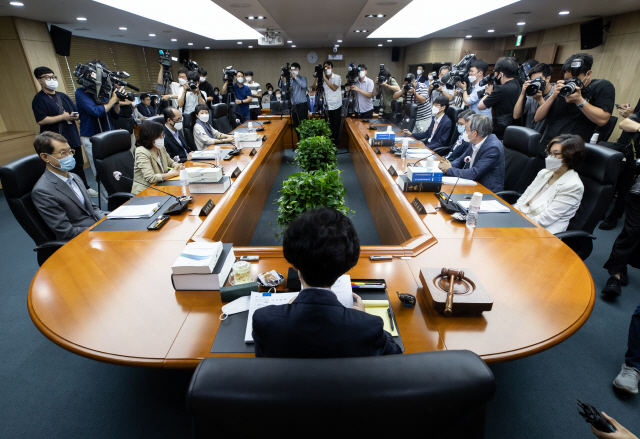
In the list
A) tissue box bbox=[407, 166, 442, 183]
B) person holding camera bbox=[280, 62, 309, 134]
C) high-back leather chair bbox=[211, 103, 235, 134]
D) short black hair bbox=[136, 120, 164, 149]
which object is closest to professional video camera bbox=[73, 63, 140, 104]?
high-back leather chair bbox=[211, 103, 235, 134]

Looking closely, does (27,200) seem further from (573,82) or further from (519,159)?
(573,82)

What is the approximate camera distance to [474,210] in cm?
181

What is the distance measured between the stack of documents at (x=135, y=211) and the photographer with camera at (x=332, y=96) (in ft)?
13.4

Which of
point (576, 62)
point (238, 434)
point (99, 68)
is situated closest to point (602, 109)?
point (576, 62)

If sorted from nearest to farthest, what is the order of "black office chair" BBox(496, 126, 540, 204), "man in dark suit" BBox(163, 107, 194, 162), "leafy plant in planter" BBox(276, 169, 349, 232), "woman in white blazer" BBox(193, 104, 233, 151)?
1. "leafy plant in planter" BBox(276, 169, 349, 232)
2. "black office chair" BBox(496, 126, 540, 204)
3. "man in dark suit" BBox(163, 107, 194, 162)
4. "woman in white blazer" BBox(193, 104, 233, 151)

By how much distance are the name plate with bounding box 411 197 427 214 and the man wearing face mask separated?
3.51 metres

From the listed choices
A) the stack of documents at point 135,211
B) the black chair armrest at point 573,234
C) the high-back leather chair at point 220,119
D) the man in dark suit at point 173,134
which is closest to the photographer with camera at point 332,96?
the high-back leather chair at point 220,119

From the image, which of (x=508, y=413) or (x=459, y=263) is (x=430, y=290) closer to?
(x=459, y=263)

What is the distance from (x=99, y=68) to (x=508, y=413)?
5.08 meters

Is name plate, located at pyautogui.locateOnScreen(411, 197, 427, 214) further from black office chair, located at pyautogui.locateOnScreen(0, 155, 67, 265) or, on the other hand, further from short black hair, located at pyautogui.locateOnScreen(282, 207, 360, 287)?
black office chair, located at pyautogui.locateOnScreen(0, 155, 67, 265)

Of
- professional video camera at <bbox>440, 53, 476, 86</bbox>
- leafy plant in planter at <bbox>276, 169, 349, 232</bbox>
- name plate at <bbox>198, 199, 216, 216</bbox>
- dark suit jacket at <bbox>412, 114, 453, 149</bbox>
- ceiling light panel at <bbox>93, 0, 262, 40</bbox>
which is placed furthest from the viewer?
ceiling light panel at <bbox>93, 0, 262, 40</bbox>

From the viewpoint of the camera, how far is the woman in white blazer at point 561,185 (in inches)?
77.1

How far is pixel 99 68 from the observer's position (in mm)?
3912

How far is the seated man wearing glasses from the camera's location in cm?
193
